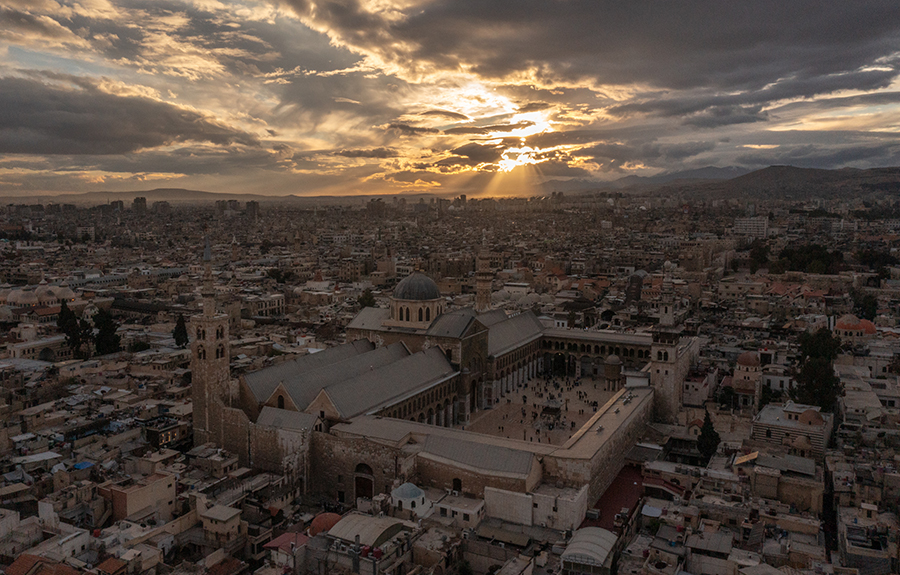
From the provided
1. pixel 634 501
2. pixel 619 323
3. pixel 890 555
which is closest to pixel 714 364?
pixel 619 323

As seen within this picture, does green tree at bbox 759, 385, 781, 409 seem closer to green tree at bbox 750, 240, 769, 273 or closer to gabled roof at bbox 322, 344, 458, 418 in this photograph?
gabled roof at bbox 322, 344, 458, 418

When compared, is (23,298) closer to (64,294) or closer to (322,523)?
(64,294)

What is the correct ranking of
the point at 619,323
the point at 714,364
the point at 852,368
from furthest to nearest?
1. the point at 619,323
2. the point at 714,364
3. the point at 852,368

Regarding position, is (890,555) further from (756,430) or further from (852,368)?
(852,368)

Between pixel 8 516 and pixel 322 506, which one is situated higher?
pixel 8 516

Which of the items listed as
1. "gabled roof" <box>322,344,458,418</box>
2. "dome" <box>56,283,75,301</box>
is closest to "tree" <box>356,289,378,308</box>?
"dome" <box>56,283,75,301</box>

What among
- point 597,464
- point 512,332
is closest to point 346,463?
point 597,464
